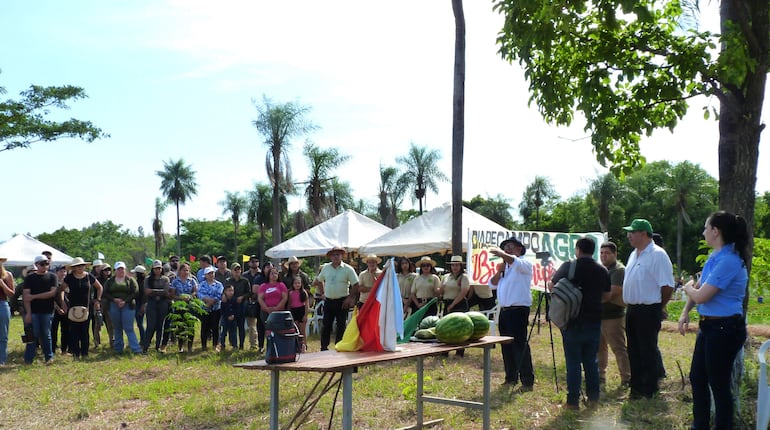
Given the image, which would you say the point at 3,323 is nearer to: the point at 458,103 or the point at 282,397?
the point at 282,397

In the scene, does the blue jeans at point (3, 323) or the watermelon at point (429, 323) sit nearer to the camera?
the watermelon at point (429, 323)

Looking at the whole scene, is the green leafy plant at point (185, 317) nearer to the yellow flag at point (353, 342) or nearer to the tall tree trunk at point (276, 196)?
the yellow flag at point (353, 342)

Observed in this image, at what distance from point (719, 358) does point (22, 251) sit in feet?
94.0

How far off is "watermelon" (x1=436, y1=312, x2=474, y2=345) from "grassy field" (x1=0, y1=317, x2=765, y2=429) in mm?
1478

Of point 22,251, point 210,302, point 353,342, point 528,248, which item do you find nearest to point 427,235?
point 528,248

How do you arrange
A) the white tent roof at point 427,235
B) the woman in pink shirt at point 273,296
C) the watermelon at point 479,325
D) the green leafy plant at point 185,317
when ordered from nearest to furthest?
the watermelon at point 479,325 → the woman in pink shirt at point 273,296 → the green leafy plant at point 185,317 → the white tent roof at point 427,235

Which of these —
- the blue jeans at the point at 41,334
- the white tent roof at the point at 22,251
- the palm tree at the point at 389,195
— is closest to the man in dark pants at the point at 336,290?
the blue jeans at the point at 41,334

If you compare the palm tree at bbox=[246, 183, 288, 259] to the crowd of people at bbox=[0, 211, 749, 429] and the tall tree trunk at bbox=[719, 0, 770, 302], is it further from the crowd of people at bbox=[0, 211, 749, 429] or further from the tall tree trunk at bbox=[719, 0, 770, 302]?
the tall tree trunk at bbox=[719, 0, 770, 302]

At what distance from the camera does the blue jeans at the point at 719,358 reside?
17.8 ft

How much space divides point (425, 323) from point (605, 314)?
2831 mm

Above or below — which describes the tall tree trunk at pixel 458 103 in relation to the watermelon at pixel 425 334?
above

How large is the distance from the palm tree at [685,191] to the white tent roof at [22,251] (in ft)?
173

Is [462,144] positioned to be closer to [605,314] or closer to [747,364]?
[605,314]

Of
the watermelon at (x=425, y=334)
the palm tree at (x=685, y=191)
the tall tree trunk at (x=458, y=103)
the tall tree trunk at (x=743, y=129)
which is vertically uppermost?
the palm tree at (x=685, y=191)
